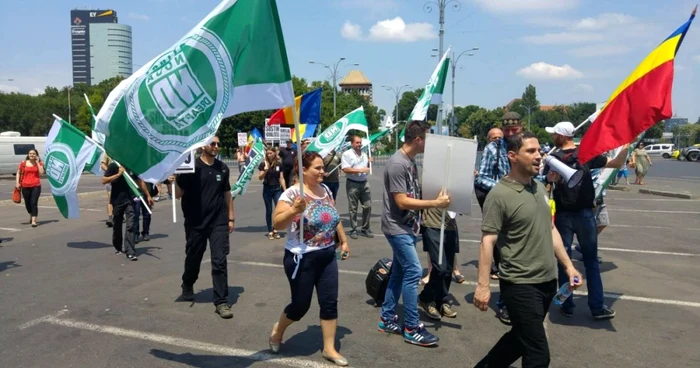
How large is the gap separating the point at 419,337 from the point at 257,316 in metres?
1.77

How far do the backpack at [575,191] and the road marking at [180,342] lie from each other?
2869 millimetres

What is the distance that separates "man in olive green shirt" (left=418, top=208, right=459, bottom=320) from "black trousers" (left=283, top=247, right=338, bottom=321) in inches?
49.4

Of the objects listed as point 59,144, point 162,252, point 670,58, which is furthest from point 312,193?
point 59,144

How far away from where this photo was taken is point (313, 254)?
4387 mm

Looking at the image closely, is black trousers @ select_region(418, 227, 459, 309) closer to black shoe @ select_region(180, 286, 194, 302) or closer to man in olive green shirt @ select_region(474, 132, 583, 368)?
man in olive green shirt @ select_region(474, 132, 583, 368)

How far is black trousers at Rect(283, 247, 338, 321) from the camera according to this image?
14.4ft

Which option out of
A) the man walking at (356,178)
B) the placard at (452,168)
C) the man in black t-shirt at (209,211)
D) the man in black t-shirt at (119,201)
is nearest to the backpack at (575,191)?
the placard at (452,168)

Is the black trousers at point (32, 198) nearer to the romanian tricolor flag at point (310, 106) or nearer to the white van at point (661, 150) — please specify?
the romanian tricolor flag at point (310, 106)

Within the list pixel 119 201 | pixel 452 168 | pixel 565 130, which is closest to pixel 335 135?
pixel 119 201

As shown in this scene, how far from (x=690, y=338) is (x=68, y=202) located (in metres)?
8.84

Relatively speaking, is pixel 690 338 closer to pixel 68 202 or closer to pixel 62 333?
pixel 62 333

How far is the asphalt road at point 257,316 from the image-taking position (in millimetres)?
4613

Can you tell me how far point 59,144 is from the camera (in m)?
8.87

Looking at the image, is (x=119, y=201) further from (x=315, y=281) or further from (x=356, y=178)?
(x=315, y=281)
